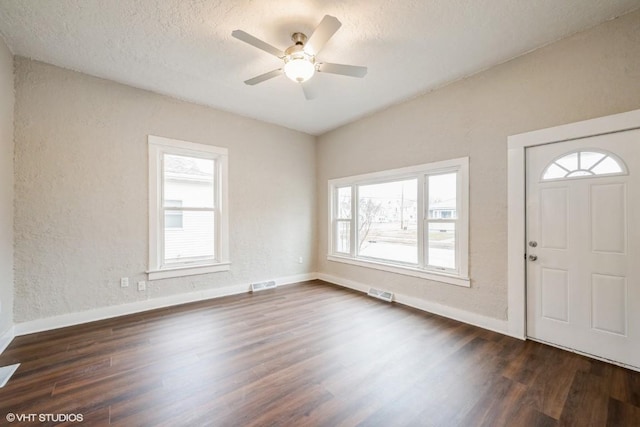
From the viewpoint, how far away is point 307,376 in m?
2.14

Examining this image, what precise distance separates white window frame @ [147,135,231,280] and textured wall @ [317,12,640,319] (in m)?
2.42

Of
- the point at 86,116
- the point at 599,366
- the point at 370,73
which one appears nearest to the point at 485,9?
the point at 370,73

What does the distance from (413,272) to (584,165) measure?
217cm

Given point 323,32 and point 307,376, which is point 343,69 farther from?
point 307,376

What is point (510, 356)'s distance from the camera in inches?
96.5

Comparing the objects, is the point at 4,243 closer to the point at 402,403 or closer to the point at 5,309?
the point at 5,309

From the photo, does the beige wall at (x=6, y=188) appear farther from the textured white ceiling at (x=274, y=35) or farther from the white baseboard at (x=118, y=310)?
the textured white ceiling at (x=274, y=35)

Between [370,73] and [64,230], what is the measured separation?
4.01 metres

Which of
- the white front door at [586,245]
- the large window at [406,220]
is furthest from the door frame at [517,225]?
the large window at [406,220]

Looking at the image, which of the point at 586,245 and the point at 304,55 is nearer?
A: the point at 304,55

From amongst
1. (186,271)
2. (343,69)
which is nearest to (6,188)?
(186,271)

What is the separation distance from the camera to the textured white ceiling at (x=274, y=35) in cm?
217

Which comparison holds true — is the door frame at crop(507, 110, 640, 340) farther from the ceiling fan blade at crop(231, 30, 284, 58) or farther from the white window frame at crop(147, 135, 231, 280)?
the white window frame at crop(147, 135, 231, 280)

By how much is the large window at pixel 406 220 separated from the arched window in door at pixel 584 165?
0.81 meters
